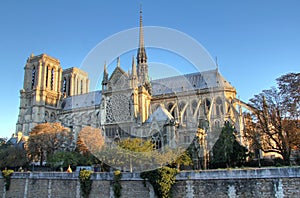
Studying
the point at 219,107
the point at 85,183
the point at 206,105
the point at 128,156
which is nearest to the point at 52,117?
the point at 206,105

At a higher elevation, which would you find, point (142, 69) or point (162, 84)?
point (142, 69)

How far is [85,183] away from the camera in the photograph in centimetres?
1798

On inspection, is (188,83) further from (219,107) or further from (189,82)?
(219,107)

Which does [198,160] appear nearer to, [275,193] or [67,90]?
[275,193]

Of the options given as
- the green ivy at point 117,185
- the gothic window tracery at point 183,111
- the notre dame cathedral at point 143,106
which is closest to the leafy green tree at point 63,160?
the notre dame cathedral at point 143,106

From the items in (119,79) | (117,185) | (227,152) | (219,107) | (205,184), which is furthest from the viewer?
(119,79)

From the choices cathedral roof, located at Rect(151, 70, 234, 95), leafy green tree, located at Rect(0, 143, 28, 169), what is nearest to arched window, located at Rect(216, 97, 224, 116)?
cathedral roof, located at Rect(151, 70, 234, 95)

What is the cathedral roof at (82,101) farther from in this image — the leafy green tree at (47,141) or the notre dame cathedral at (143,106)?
the leafy green tree at (47,141)

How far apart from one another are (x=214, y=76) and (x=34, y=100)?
33.1m

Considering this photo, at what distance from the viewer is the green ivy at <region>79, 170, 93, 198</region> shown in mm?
17906

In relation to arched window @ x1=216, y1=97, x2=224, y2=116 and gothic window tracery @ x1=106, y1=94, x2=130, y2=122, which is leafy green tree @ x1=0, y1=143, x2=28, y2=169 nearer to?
gothic window tracery @ x1=106, y1=94, x2=130, y2=122

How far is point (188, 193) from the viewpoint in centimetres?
1430

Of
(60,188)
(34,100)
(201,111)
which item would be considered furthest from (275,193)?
(34,100)

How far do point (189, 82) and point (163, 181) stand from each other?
26.5m
